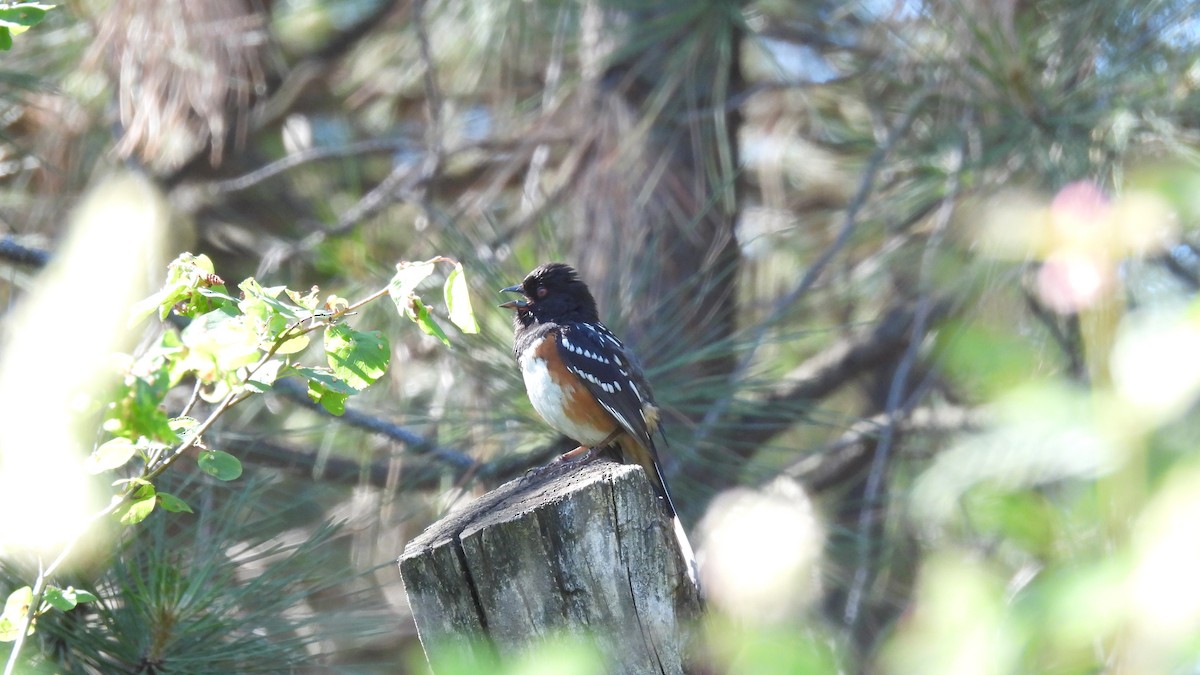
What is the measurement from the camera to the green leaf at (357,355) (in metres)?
1.62

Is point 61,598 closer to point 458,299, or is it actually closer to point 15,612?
point 15,612

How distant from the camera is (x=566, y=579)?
165 centimetres

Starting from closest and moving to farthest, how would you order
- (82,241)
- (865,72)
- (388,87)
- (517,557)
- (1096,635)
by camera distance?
1. (1096,635)
2. (517,557)
3. (82,241)
4. (865,72)
5. (388,87)

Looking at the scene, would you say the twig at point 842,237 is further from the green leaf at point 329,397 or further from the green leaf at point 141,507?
the green leaf at point 141,507

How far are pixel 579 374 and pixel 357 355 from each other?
167 centimetres

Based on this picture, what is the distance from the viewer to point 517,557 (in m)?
1.69

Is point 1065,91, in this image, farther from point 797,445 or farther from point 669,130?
point 797,445

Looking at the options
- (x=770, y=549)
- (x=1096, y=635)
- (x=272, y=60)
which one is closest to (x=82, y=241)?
(x=770, y=549)

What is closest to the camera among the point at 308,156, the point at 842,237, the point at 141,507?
the point at 141,507

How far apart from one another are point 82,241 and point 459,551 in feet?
2.79

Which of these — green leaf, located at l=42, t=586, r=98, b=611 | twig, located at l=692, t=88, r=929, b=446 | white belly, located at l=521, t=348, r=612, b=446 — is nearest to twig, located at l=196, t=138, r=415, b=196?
white belly, located at l=521, t=348, r=612, b=446

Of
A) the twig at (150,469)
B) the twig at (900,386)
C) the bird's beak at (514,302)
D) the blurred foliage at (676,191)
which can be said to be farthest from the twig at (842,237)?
the twig at (150,469)

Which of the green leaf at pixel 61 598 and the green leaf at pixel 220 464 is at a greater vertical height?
the green leaf at pixel 220 464

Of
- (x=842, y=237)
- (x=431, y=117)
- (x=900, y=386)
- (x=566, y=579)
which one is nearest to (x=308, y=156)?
(x=431, y=117)
